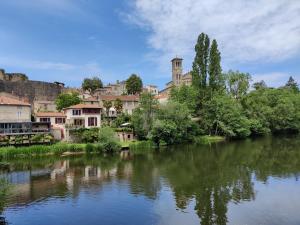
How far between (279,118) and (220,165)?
52.3 metres

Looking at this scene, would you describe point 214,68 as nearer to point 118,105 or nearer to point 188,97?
point 188,97

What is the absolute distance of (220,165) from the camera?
44500 millimetres

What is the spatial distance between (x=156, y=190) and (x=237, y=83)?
208 ft

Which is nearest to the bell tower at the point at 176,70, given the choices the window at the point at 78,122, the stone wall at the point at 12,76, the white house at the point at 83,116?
the stone wall at the point at 12,76

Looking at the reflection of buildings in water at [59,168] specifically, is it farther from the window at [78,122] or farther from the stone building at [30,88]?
the stone building at [30,88]

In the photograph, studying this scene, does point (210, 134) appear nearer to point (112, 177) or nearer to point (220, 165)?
point (220, 165)

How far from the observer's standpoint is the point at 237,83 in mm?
88688

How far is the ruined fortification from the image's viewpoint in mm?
88688

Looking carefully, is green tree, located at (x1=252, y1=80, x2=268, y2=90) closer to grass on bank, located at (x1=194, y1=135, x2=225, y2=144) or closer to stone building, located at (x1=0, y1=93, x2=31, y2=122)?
grass on bank, located at (x1=194, y1=135, x2=225, y2=144)

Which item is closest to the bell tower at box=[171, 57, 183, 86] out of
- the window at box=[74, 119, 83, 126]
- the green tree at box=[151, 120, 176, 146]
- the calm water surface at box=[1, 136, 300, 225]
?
the green tree at box=[151, 120, 176, 146]

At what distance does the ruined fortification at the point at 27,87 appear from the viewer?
88.7 metres

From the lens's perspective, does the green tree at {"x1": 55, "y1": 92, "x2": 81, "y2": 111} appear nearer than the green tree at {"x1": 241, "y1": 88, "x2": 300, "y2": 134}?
Yes

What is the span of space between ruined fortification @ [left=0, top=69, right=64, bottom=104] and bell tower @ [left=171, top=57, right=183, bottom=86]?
55389 mm

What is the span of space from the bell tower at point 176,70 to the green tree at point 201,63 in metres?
60.4
